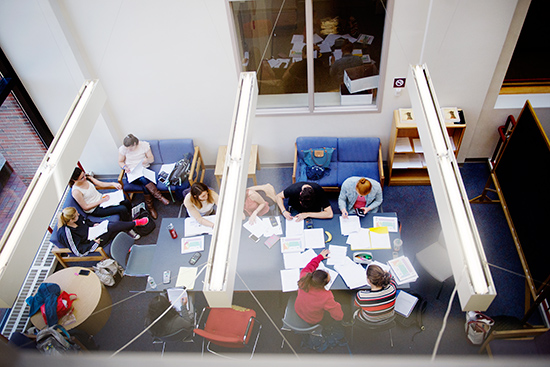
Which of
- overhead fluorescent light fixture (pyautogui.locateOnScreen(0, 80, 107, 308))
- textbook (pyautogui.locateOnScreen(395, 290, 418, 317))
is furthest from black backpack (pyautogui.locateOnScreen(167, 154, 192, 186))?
textbook (pyautogui.locateOnScreen(395, 290, 418, 317))

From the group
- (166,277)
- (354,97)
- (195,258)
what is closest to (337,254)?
(195,258)

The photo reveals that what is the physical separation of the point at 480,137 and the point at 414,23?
2.02m

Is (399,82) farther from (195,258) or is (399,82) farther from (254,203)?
(195,258)

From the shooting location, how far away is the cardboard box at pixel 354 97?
513cm

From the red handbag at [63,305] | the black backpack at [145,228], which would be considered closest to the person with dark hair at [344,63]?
the black backpack at [145,228]

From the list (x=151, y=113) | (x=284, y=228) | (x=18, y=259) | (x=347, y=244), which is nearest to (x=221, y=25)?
(x=151, y=113)

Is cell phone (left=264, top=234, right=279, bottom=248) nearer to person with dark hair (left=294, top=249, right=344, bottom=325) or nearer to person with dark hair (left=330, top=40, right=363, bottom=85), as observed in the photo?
person with dark hair (left=294, top=249, right=344, bottom=325)

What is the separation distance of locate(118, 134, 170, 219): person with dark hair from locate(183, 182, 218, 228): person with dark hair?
4.01ft

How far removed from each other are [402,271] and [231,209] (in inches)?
91.3

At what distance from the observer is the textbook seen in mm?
3879

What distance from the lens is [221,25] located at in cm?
449

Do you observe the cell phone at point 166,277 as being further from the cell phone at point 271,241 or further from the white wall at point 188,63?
the white wall at point 188,63

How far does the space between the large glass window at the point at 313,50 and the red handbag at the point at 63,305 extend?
3.35 metres

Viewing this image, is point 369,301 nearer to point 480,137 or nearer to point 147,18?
point 480,137
